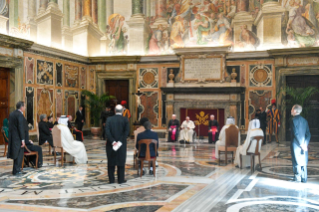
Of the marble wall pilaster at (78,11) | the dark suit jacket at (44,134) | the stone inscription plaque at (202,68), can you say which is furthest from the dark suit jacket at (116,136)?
the marble wall pilaster at (78,11)

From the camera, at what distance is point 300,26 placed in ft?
46.7

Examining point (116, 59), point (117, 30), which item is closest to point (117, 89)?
point (116, 59)

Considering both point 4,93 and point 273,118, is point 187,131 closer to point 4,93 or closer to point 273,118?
point 273,118

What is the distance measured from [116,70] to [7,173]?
9741mm

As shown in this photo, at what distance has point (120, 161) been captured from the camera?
20.6 feet

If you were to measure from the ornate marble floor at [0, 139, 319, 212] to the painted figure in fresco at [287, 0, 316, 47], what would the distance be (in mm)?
7040

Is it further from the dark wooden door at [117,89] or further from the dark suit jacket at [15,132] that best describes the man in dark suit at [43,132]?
the dark wooden door at [117,89]

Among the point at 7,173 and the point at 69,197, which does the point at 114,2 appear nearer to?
the point at 7,173

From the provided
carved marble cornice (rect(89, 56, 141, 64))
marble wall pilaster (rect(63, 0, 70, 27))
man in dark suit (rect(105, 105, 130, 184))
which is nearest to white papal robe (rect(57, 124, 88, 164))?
man in dark suit (rect(105, 105, 130, 184))

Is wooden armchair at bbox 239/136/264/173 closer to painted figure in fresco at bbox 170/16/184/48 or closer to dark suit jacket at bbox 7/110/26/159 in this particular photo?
dark suit jacket at bbox 7/110/26/159

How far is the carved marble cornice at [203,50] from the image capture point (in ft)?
48.9

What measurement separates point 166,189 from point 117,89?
11382 mm

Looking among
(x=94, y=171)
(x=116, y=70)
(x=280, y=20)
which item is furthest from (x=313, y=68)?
(x=94, y=171)

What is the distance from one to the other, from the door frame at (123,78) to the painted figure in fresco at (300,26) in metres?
7.16
